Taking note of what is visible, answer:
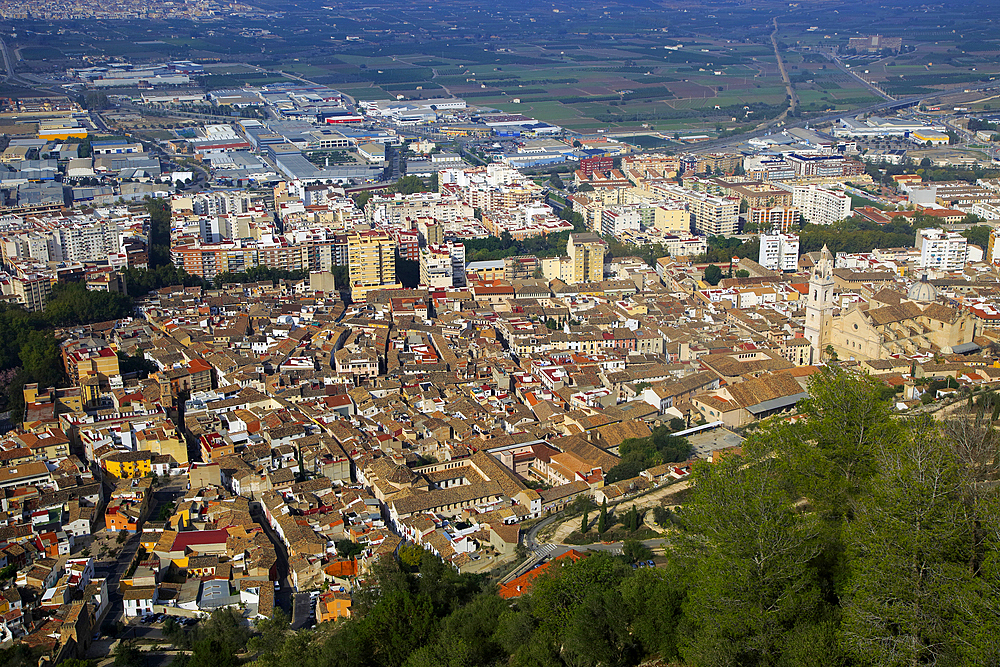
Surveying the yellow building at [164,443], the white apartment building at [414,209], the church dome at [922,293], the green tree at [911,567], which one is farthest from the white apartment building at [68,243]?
the green tree at [911,567]

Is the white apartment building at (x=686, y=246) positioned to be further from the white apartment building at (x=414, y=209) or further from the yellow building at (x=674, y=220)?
the white apartment building at (x=414, y=209)

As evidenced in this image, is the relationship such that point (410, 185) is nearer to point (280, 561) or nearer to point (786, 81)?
point (280, 561)

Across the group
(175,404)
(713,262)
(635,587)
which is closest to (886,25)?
(713,262)

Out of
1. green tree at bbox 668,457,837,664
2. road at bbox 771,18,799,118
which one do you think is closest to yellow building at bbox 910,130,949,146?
road at bbox 771,18,799,118

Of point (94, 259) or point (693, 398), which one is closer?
point (693, 398)

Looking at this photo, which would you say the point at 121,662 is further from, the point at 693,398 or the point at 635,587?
the point at 693,398

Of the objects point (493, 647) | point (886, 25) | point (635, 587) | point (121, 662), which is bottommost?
point (121, 662)

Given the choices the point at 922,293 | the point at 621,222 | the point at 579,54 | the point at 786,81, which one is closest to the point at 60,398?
the point at 922,293
